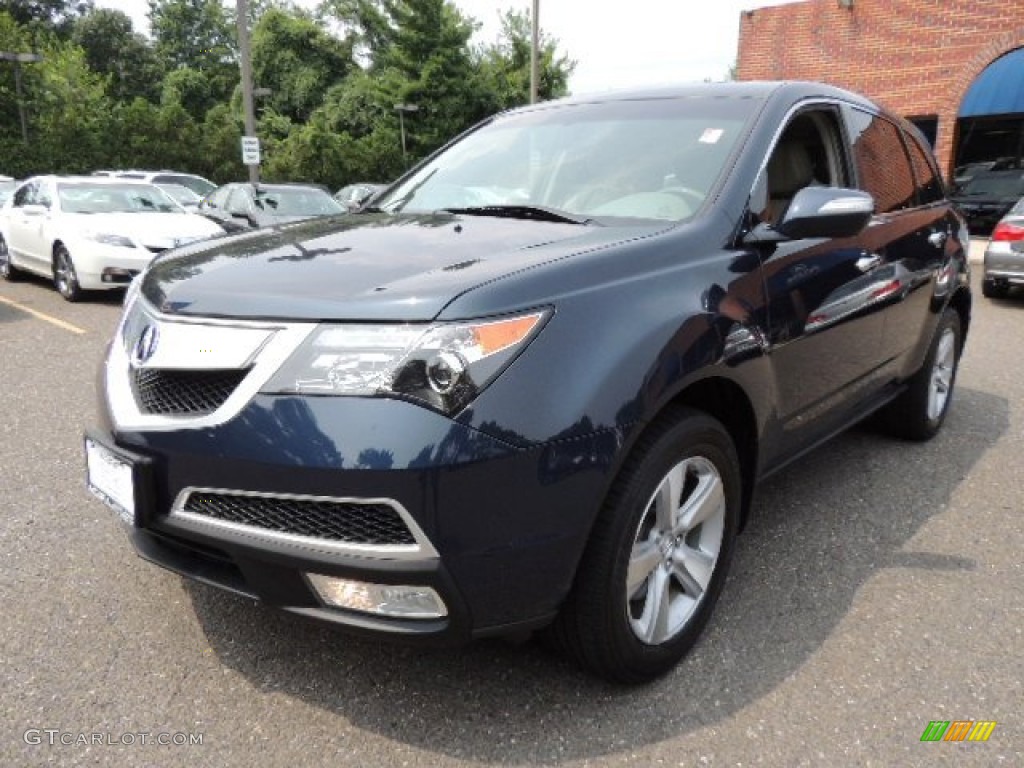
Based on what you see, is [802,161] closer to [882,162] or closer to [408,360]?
[882,162]

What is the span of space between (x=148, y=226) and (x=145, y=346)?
778cm

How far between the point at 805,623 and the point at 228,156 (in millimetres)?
32281

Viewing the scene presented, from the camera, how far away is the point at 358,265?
220cm

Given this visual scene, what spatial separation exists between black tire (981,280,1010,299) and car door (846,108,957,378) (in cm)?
640

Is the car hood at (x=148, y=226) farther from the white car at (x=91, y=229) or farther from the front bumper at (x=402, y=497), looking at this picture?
the front bumper at (x=402, y=497)

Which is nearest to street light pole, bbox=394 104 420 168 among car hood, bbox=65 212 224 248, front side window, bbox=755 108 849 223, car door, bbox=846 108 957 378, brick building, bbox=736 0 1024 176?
brick building, bbox=736 0 1024 176

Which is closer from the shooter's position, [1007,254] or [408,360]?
[408,360]

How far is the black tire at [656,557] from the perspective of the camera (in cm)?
206

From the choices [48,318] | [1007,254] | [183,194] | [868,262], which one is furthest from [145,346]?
[183,194]

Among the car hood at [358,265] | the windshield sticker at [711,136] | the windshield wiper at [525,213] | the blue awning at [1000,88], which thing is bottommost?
the car hood at [358,265]

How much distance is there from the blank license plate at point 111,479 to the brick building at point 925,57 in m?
16.9

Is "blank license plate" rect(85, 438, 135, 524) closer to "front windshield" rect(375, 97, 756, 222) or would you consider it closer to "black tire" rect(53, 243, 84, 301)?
"front windshield" rect(375, 97, 756, 222)

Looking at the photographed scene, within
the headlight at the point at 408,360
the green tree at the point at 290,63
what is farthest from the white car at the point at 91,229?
the green tree at the point at 290,63

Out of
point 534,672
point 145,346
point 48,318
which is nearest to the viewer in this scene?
point 145,346
